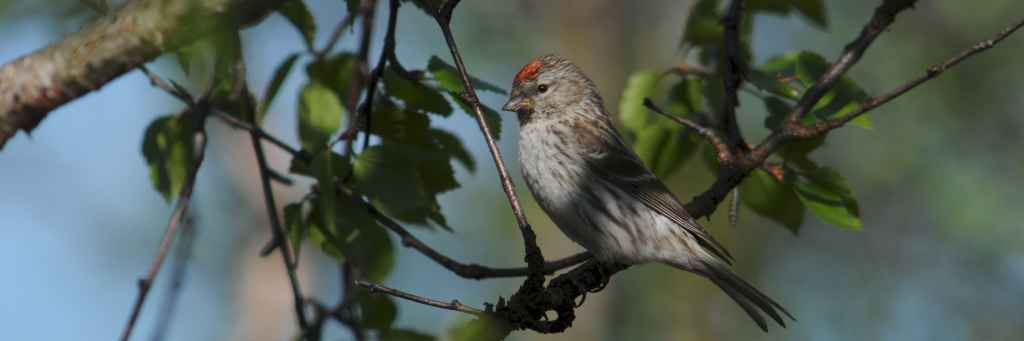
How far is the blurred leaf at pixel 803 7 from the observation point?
4.21 metres

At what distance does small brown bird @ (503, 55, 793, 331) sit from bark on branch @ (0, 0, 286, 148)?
2114 mm

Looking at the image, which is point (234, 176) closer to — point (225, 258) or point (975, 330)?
point (225, 258)

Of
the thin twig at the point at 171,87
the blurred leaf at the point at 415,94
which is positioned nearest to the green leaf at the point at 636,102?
the blurred leaf at the point at 415,94

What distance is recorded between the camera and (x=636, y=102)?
13.6ft

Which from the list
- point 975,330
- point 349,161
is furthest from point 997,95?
point 349,161

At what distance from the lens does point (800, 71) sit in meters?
3.61

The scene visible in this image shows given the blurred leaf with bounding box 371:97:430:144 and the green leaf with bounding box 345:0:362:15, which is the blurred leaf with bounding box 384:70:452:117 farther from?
the green leaf with bounding box 345:0:362:15

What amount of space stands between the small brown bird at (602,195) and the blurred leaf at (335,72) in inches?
52.2

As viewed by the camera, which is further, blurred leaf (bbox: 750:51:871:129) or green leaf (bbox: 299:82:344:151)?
blurred leaf (bbox: 750:51:871:129)

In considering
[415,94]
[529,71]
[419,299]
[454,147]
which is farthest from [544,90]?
[419,299]

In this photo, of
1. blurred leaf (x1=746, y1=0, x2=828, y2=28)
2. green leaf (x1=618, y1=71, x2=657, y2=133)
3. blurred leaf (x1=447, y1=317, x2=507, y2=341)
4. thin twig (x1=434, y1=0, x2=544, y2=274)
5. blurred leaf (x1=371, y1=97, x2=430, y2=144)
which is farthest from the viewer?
blurred leaf (x1=746, y1=0, x2=828, y2=28)

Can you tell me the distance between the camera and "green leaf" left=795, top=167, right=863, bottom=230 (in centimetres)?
362

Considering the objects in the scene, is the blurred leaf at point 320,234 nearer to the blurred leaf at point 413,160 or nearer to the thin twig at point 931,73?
the blurred leaf at point 413,160

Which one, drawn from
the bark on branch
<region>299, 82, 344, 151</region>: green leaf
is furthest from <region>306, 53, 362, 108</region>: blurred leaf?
the bark on branch
